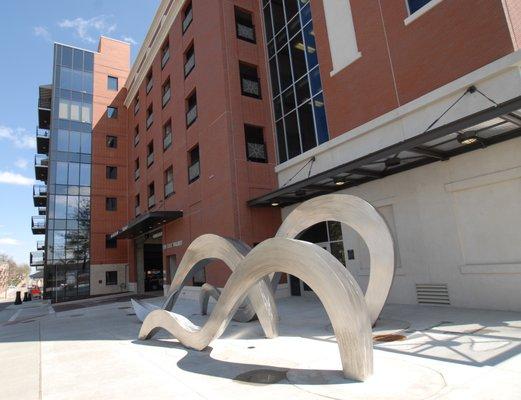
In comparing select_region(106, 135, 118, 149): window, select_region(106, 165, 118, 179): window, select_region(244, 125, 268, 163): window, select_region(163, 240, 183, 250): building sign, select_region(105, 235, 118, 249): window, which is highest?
select_region(106, 135, 118, 149): window

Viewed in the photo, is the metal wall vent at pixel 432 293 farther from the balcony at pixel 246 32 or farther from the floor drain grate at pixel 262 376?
the balcony at pixel 246 32

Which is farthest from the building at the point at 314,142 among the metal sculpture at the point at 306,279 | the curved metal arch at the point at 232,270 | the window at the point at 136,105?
the curved metal arch at the point at 232,270

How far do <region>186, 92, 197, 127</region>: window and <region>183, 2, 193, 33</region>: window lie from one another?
4972 millimetres

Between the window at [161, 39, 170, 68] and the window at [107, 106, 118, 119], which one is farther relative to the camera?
the window at [107, 106, 118, 119]

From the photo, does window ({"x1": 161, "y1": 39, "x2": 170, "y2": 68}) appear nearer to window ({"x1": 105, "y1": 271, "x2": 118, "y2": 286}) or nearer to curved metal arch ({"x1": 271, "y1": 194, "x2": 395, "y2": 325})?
window ({"x1": 105, "y1": 271, "x2": 118, "y2": 286})

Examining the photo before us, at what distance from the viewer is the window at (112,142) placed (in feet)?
122

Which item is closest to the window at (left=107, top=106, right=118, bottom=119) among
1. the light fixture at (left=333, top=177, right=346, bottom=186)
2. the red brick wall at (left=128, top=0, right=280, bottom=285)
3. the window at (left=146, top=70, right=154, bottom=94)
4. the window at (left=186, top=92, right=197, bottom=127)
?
the window at (left=146, top=70, right=154, bottom=94)

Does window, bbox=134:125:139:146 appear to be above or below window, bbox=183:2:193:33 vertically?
below

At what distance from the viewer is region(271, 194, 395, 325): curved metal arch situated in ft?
28.5

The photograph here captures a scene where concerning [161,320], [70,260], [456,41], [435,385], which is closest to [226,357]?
[161,320]

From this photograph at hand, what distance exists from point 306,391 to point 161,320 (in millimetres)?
5136

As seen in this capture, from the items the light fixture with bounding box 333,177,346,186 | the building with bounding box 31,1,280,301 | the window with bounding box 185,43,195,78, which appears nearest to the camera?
the light fixture with bounding box 333,177,346,186

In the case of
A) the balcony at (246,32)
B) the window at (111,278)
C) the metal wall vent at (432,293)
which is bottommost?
the metal wall vent at (432,293)

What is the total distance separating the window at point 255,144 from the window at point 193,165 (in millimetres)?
3706
